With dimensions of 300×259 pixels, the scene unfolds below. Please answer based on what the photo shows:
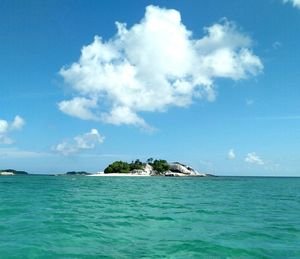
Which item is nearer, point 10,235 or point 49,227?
point 10,235

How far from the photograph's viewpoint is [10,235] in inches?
747

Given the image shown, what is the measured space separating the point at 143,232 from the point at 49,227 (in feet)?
18.4

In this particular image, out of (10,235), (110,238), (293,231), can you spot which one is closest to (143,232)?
(110,238)

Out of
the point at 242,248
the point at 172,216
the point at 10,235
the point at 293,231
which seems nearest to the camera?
the point at 242,248

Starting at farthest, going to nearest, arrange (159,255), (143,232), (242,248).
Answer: (143,232)
(242,248)
(159,255)

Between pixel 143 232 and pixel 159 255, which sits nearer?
pixel 159 255

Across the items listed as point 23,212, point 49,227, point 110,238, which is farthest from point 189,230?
point 23,212

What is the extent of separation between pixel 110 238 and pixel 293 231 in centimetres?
1132

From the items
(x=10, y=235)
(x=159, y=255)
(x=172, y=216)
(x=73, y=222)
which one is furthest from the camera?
(x=172, y=216)

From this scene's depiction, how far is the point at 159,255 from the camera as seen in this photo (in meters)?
15.5

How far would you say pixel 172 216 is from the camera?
28422 millimetres

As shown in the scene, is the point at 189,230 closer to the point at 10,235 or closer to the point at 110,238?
the point at 110,238

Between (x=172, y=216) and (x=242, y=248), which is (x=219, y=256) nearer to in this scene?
(x=242, y=248)

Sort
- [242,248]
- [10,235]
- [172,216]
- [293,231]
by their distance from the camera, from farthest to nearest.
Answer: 1. [172,216]
2. [293,231]
3. [10,235]
4. [242,248]
